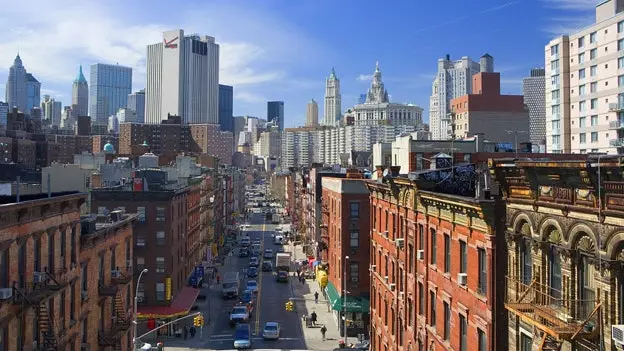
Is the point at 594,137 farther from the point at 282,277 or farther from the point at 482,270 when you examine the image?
the point at 482,270

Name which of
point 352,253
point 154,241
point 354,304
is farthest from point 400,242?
point 154,241

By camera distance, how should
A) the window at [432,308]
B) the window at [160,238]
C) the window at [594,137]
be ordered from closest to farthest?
1. the window at [432,308]
2. the window at [160,238]
3. the window at [594,137]

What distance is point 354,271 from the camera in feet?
201

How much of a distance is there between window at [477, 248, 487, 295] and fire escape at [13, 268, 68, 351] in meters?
19.0

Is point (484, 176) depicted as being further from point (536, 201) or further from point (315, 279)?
point (315, 279)

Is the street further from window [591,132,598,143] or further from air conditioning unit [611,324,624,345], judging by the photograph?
window [591,132,598,143]

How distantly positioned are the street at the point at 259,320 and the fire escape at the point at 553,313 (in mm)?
36442

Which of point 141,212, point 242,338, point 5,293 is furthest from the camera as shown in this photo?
point 141,212

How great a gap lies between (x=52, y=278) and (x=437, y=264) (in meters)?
18.3

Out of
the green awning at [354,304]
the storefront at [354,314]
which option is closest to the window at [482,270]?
the storefront at [354,314]

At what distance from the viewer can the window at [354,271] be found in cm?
6106

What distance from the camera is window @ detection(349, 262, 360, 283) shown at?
200 feet

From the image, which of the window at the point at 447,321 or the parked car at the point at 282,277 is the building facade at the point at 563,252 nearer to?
the window at the point at 447,321

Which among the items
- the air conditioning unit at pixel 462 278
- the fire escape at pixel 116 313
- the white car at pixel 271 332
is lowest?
the white car at pixel 271 332
